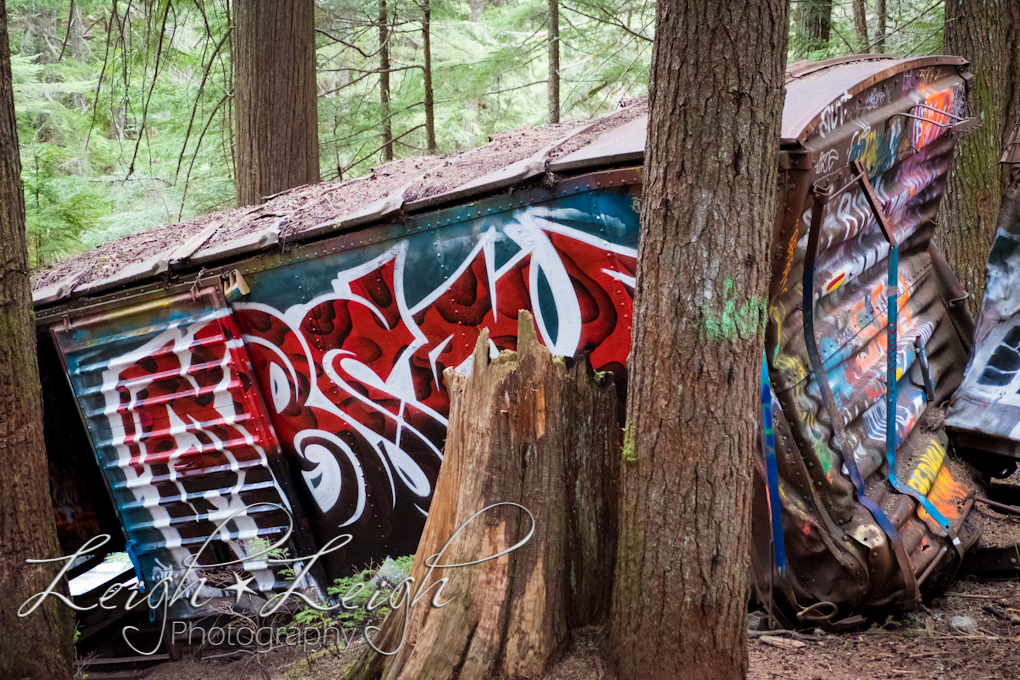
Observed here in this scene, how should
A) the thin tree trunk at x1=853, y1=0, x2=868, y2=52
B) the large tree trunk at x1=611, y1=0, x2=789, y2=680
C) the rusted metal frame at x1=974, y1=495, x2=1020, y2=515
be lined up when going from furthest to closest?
the thin tree trunk at x1=853, y1=0, x2=868, y2=52 → the rusted metal frame at x1=974, y1=495, x2=1020, y2=515 → the large tree trunk at x1=611, y1=0, x2=789, y2=680

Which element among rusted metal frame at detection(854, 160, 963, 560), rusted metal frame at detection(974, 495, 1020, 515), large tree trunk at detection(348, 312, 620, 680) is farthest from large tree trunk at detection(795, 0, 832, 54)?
large tree trunk at detection(348, 312, 620, 680)

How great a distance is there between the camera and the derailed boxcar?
3271mm

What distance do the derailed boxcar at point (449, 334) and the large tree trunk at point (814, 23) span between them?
16.0 feet

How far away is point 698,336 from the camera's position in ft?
7.70

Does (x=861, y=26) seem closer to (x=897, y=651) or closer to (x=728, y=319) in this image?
(x=897, y=651)

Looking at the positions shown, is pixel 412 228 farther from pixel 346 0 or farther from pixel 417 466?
pixel 346 0

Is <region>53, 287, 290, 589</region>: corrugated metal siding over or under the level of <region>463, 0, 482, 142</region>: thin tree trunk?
under

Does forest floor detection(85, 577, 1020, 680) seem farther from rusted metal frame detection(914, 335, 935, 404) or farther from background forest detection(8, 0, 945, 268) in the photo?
background forest detection(8, 0, 945, 268)

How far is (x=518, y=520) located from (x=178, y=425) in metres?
2.97

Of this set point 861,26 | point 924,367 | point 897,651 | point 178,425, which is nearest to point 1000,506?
point 924,367

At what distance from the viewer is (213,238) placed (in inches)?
182

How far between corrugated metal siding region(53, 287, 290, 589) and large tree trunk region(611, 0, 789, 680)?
2874mm

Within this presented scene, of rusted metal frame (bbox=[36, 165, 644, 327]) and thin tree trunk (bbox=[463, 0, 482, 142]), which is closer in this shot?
rusted metal frame (bbox=[36, 165, 644, 327])

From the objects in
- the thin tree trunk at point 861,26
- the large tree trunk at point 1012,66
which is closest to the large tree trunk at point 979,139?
the large tree trunk at point 1012,66
